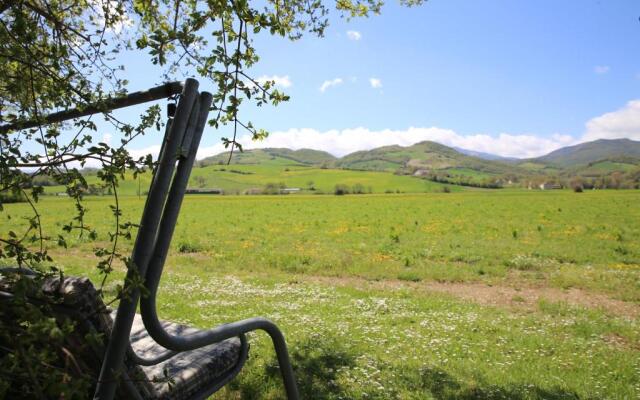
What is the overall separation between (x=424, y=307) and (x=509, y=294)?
3.04m

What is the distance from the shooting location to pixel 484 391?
4910 mm

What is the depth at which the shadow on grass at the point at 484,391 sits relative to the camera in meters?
4.77

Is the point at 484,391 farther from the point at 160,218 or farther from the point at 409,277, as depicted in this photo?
the point at 409,277

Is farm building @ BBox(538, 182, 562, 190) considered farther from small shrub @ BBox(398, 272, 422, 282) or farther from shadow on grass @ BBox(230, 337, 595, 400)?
shadow on grass @ BBox(230, 337, 595, 400)

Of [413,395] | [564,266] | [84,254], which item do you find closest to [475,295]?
[564,266]

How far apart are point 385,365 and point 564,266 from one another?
→ 34.8 ft

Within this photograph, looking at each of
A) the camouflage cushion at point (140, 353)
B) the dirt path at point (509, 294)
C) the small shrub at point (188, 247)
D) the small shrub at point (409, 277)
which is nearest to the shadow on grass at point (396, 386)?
the camouflage cushion at point (140, 353)

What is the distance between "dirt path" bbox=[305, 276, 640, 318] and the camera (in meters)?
9.47

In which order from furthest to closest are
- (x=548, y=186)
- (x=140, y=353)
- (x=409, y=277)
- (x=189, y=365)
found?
(x=548, y=186) → (x=409, y=277) → (x=140, y=353) → (x=189, y=365)

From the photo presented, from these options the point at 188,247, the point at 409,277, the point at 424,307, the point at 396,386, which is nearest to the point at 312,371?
the point at 396,386

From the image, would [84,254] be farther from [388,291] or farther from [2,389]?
[2,389]

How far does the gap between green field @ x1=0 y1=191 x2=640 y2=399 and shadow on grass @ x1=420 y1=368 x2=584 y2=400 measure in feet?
0.08

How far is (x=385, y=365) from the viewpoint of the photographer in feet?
18.3

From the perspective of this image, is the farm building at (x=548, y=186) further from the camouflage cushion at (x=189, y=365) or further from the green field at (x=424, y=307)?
the camouflage cushion at (x=189, y=365)
